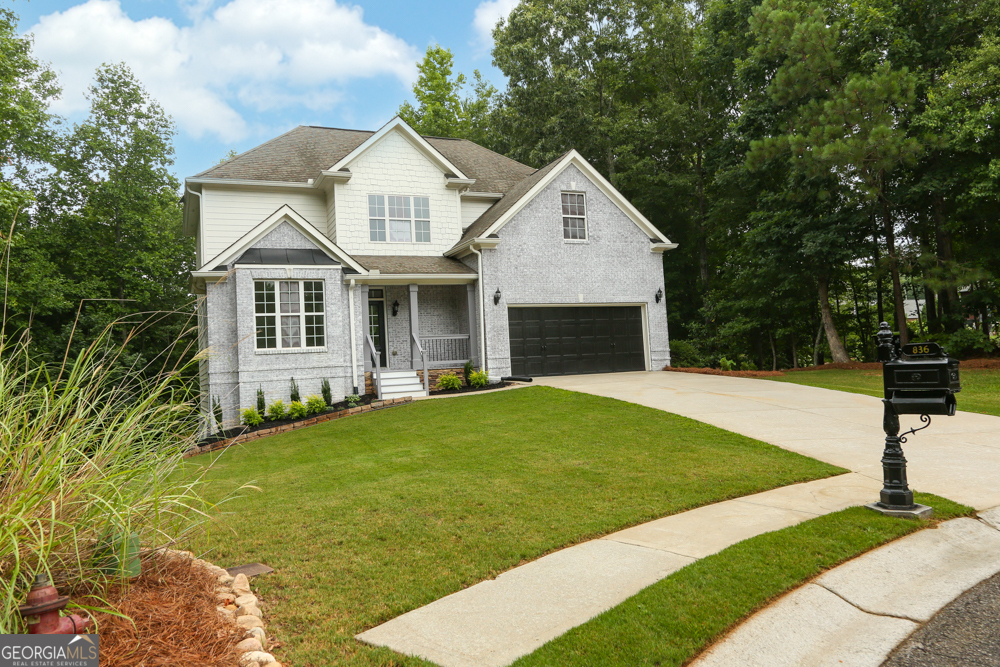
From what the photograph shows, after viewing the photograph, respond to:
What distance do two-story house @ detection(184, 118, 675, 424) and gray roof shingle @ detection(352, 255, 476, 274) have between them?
0.22ft

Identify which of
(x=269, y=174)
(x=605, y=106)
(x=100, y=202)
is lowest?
(x=269, y=174)

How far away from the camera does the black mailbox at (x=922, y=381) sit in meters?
4.98

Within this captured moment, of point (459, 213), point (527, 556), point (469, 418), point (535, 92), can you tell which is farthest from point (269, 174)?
point (527, 556)

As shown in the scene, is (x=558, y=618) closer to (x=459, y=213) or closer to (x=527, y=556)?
(x=527, y=556)

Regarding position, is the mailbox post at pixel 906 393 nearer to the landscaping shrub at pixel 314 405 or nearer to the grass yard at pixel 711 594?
the grass yard at pixel 711 594

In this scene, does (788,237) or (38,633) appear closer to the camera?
(38,633)

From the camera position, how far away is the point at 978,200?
1645cm

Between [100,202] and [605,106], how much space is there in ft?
75.4

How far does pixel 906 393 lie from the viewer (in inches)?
205

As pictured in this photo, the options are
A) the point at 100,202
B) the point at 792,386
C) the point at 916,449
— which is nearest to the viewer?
the point at 916,449

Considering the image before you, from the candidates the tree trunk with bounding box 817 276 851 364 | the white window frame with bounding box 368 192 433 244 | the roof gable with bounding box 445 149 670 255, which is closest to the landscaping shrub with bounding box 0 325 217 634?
the roof gable with bounding box 445 149 670 255

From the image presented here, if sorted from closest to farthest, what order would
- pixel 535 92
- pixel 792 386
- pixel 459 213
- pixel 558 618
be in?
pixel 558 618
pixel 792 386
pixel 459 213
pixel 535 92

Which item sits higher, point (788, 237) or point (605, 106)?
point (605, 106)

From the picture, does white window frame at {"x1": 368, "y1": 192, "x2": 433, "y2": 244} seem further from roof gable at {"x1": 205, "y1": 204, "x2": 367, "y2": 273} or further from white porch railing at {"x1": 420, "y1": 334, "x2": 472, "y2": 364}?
white porch railing at {"x1": 420, "y1": 334, "x2": 472, "y2": 364}
